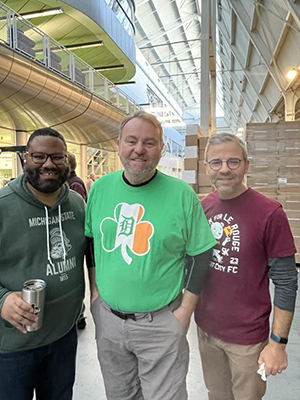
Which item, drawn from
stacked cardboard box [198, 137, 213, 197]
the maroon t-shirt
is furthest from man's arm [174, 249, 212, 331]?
stacked cardboard box [198, 137, 213, 197]

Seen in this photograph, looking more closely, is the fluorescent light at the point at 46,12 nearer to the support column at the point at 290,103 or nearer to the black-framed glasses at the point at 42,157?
the support column at the point at 290,103

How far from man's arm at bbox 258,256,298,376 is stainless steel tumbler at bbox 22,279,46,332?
1.01m

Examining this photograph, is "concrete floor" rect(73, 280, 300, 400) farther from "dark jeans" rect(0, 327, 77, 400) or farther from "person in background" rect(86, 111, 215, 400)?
"person in background" rect(86, 111, 215, 400)

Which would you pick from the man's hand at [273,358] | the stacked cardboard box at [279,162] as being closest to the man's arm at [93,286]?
the man's hand at [273,358]

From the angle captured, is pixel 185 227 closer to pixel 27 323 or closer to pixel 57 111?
pixel 27 323

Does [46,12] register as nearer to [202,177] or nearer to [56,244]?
[202,177]

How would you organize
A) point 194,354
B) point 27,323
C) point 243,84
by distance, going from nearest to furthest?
point 27,323, point 194,354, point 243,84

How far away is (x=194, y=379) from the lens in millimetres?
2266

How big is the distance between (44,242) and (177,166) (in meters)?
22.1

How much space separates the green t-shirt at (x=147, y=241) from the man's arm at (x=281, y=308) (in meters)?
0.35

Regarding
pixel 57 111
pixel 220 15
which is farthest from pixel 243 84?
pixel 57 111

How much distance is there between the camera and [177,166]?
2292 cm

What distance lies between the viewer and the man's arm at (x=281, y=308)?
126 centimetres

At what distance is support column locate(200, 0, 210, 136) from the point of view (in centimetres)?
659
